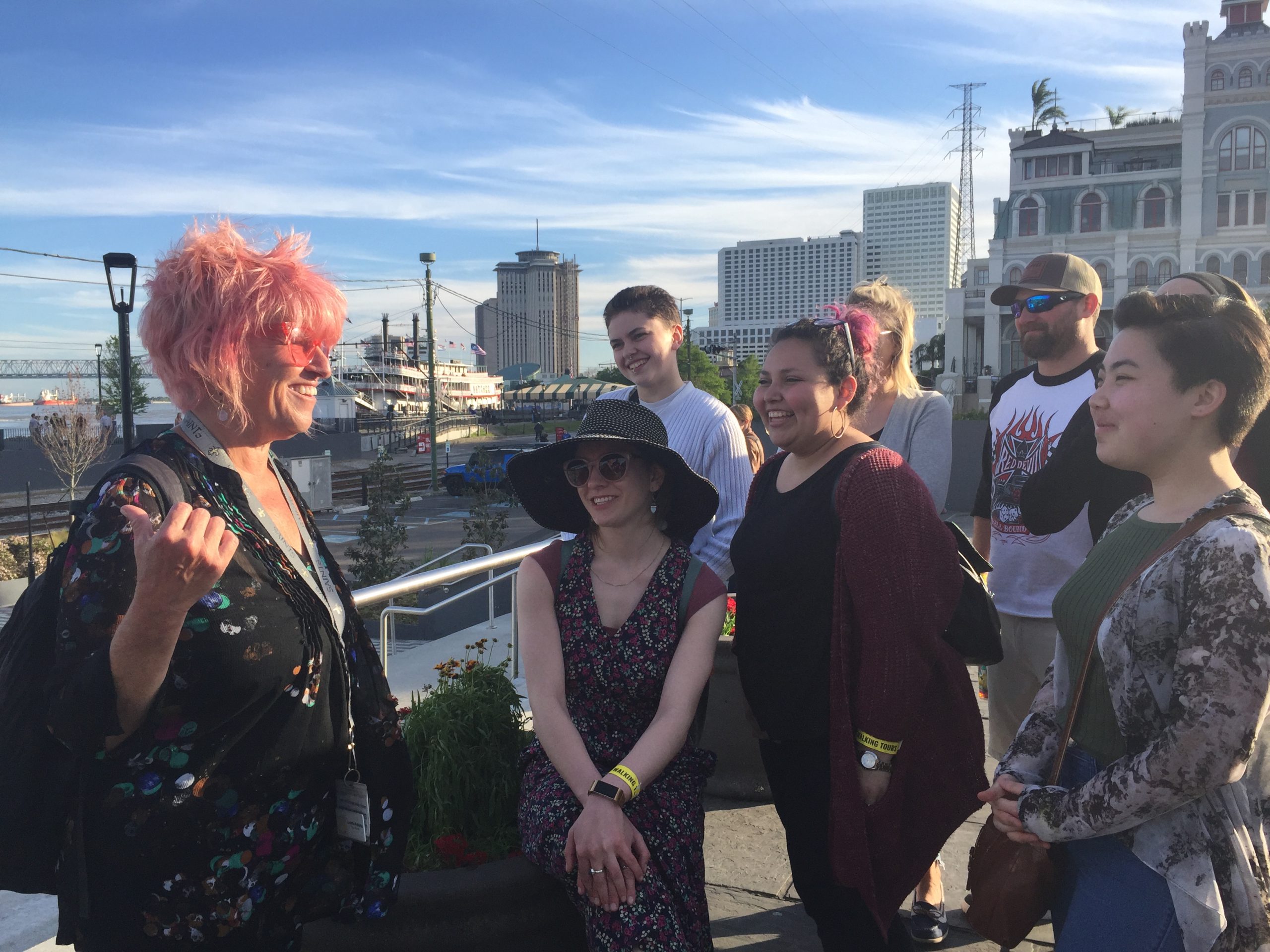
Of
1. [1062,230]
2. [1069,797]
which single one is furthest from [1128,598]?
[1062,230]

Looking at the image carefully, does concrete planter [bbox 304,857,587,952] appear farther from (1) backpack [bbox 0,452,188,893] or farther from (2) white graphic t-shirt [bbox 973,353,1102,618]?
(2) white graphic t-shirt [bbox 973,353,1102,618]

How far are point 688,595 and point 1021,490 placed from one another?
1187 mm

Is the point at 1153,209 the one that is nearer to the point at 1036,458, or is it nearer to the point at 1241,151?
the point at 1241,151

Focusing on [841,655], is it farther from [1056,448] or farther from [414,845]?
[414,845]

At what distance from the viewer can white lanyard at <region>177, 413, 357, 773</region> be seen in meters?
1.89

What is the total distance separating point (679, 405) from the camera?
139 inches

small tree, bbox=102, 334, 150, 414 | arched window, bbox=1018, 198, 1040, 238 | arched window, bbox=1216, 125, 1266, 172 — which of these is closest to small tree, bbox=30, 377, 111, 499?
small tree, bbox=102, 334, 150, 414

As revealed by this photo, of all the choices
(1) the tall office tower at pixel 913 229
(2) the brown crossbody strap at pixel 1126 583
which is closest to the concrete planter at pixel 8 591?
(2) the brown crossbody strap at pixel 1126 583

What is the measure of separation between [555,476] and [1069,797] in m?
1.61

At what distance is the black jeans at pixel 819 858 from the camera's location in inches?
90.0

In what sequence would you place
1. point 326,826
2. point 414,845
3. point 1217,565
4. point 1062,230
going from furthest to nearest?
point 1062,230
point 414,845
point 326,826
point 1217,565

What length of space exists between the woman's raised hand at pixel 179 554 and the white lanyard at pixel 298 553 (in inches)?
16.7

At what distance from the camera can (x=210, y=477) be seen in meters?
1.86

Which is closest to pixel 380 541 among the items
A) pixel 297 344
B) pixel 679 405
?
pixel 679 405
